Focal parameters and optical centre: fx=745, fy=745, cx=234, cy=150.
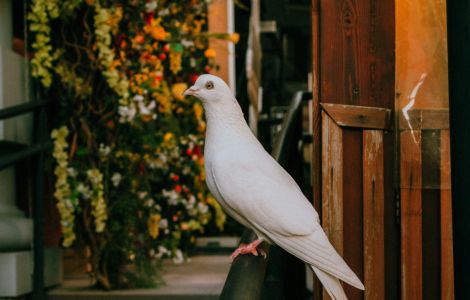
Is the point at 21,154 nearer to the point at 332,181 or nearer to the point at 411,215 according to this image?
the point at 332,181

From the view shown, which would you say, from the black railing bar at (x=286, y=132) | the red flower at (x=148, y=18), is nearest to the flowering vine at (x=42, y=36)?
the red flower at (x=148, y=18)

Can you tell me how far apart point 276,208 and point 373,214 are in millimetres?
808

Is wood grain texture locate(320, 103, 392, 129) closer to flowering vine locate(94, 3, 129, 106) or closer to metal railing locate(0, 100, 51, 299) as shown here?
flowering vine locate(94, 3, 129, 106)

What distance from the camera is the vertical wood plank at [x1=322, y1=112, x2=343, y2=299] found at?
2.63 meters

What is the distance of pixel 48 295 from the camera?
176 inches

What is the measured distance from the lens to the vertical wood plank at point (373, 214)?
8.75 feet

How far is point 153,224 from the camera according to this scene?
4629mm

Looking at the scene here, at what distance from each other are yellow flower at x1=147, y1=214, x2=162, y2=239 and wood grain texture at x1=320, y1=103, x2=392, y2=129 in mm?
2175

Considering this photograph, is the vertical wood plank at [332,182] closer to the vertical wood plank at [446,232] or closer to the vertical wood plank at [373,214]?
the vertical wood plank at [373,214]

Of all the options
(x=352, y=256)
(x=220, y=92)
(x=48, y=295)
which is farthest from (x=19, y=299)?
(x=220, y=92)

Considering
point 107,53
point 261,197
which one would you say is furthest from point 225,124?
point 107,53

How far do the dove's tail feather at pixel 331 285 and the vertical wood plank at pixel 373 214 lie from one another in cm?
70

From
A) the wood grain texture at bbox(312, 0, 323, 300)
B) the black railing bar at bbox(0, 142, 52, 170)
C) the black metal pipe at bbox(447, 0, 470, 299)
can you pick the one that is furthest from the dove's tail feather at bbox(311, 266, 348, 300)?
the black railing bar at bbox(0, 142, 52, 170)

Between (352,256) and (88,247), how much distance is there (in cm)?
233
